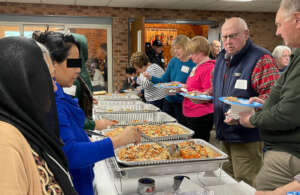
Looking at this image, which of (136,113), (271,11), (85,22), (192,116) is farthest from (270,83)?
(271,11)

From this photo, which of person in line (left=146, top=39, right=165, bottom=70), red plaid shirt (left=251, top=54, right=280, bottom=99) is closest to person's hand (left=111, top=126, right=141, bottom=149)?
red plaid shirt (left=251, top=54, right=280, bottom=99)

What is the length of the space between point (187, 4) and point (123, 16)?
160 cm

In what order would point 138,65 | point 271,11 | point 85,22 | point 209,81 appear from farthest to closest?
point 271,11
point 85,22
point 138,65
point 209,81

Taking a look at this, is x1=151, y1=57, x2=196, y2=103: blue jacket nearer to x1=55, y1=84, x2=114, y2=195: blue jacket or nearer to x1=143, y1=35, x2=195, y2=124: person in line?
x1=143, y1=35, x2=195, y2=124: person in line

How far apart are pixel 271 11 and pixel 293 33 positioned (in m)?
6.62

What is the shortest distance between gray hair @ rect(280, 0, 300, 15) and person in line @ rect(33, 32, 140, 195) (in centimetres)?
89

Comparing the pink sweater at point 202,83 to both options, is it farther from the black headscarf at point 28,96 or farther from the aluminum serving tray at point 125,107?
the black headscarf at point 28,96

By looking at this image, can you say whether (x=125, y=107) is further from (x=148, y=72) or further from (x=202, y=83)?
(x=202, y=83)

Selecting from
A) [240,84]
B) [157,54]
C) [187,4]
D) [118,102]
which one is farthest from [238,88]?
[187,4]

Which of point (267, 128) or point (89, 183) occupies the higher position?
point (267, 128)

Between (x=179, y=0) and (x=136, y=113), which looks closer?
(x=136, y=113)

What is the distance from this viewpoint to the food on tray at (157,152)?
128cm

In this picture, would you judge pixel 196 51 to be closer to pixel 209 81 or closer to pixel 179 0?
pixel 209 81

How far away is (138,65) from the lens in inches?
130
